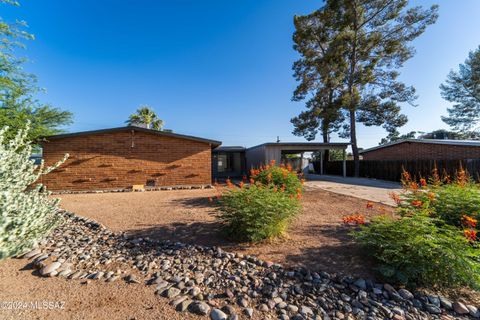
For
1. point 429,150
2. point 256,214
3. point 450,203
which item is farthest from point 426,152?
point 256,214

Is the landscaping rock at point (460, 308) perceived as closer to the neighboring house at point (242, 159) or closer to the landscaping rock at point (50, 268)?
the landscaping rock at point (50, 268)

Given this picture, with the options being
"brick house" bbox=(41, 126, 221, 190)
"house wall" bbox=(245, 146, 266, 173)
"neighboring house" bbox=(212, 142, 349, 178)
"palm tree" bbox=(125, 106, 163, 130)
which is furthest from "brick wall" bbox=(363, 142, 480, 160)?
"palm tree" bbox=(125, 106, 163, 130)

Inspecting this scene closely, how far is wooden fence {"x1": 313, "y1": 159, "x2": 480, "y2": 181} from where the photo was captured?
9875 mm

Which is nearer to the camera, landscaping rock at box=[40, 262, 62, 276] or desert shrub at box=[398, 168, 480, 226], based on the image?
landscaping rock at box=[40, 262, 62, 276]

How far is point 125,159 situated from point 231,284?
8874 millimetres

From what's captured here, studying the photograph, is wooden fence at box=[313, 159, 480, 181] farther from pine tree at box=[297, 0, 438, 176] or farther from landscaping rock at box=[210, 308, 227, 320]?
landscaping rock at box=[210, 308, 227, 320]

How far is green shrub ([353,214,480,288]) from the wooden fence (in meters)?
6.56

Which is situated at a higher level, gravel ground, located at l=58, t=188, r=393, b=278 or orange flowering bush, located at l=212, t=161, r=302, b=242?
orange flowering bush, located at l=212, t=161, r=302, b=242

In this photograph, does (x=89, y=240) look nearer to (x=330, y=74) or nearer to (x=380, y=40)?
(x=330, y=74)

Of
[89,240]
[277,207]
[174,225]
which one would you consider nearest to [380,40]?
[277,207]

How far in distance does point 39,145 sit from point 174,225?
347 inches

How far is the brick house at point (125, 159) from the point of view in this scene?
28.3 feet

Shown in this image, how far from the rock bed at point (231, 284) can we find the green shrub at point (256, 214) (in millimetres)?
472

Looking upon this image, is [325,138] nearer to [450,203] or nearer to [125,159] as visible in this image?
[450,203]
